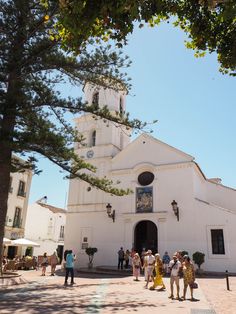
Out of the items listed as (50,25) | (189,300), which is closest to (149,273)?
(189,300)

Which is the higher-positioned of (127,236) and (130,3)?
(130,3)

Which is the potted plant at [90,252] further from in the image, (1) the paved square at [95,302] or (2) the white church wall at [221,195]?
(1) the paved square at [95,302]

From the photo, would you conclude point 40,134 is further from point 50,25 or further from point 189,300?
point 189,300

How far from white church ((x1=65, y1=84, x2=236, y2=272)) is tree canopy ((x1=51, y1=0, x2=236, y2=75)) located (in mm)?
15157

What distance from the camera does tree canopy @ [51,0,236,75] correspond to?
4.85 metres

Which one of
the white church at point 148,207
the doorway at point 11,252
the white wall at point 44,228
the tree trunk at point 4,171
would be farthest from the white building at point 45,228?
the tree trunk at point 4,171

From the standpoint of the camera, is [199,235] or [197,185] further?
[197,185]

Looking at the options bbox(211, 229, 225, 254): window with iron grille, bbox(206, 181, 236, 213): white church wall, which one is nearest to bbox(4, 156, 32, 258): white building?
bbox(206, 181, 236, 213): white church wall

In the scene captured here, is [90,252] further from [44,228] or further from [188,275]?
[44,228]

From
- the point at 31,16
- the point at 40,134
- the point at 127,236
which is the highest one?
the point at 31,16

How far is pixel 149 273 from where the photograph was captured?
13.9 metres

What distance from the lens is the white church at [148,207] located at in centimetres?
2267

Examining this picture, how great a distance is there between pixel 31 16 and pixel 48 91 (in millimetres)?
2892

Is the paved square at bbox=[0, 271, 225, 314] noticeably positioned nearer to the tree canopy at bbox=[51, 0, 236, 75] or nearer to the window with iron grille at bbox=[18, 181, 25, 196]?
the tree canopy at bbox=[51, 0, 236, 75]
